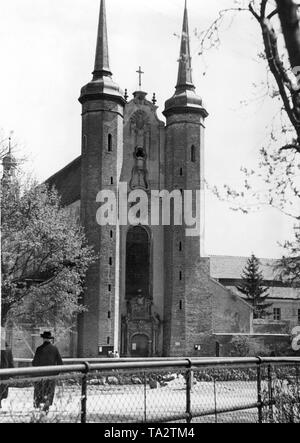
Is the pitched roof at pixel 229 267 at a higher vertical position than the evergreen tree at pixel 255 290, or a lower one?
higher

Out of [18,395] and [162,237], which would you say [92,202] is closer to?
[162,237]

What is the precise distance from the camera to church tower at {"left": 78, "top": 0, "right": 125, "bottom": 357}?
48.4 meters

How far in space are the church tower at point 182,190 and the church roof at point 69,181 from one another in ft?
24.7

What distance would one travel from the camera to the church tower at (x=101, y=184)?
4841cm

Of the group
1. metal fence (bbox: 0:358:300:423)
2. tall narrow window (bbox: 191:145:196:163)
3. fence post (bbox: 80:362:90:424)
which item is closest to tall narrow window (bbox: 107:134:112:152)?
tall narrow window (bbox: 191:145:196:163)

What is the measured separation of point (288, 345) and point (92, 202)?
1859 cm

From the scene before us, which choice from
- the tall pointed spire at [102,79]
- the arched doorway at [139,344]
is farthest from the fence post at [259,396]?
the tall pointed spire at [102,79]

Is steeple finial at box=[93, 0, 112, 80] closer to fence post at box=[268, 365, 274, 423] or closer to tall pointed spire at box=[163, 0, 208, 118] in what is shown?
tall pointed spire at box=[163, 0, 208, 118]

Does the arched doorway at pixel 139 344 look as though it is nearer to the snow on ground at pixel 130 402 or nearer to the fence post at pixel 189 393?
the snow on ground at pixel 130 402

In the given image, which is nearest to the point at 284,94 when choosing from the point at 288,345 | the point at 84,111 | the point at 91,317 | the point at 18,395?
the point at 18,395

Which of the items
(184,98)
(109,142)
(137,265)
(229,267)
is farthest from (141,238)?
(229,267)

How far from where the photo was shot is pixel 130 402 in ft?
28.8

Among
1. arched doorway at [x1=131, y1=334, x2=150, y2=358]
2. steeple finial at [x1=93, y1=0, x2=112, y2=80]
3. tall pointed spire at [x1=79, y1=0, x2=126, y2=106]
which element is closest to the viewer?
tall pointed spire at [x1=79, y1=0, x2=126, y2=106]

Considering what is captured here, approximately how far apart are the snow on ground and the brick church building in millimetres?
38985
